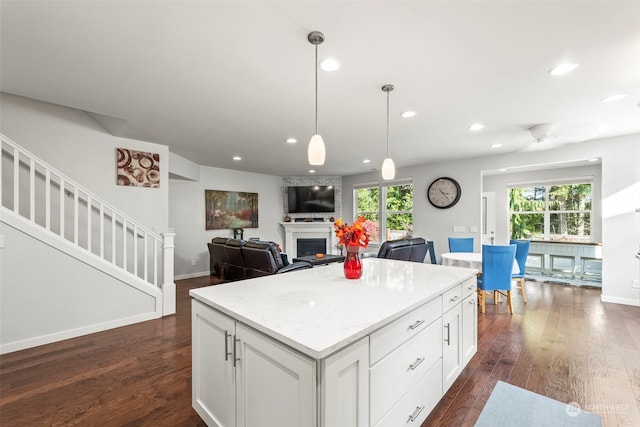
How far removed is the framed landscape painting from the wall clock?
4288mm

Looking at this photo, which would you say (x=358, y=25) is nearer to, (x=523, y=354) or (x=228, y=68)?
(x=228, y=68)

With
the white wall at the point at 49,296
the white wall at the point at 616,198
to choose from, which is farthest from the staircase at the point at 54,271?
the white wall at the point at 616,198

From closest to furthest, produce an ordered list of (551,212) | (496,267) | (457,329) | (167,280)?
(457,329), (496,267), (167,280), (551,212)

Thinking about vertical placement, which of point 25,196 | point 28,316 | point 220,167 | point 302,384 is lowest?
point 28,316

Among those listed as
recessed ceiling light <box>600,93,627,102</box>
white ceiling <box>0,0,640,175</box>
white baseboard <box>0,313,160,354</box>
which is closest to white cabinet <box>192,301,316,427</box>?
Result: white ceiling <box>0,0,640,175</box>

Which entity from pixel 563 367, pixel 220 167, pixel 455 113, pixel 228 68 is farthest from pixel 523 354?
pixel 220 167

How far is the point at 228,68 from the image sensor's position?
2.25 metres

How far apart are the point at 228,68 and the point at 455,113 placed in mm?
2461

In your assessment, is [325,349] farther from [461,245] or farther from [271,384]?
[461,245]

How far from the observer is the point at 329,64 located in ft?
7.04

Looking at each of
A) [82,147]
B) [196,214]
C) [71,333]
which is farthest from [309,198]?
[71,333]

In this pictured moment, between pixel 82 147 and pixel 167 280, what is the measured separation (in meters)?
2.06

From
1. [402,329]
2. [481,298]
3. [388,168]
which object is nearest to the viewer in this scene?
[402,329]

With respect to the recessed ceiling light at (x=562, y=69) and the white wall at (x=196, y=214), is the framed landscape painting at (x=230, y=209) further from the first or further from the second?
the recessed ceiling light at (x=562, y=69)
